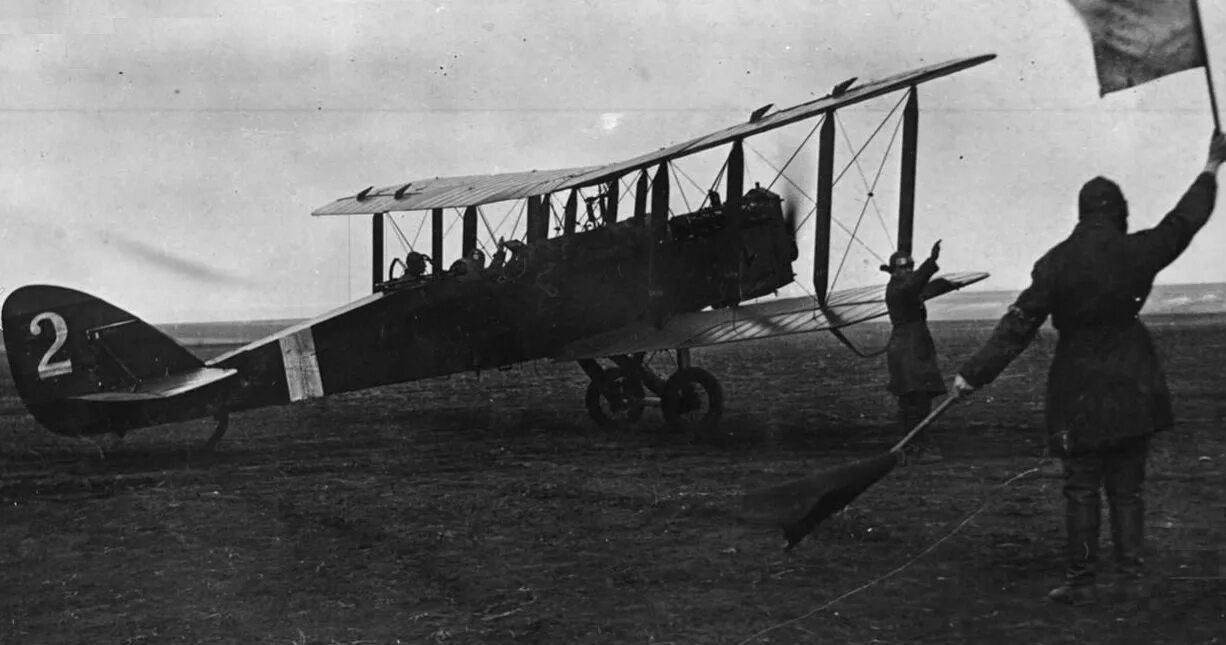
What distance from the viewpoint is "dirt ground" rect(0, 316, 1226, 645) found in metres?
4.94

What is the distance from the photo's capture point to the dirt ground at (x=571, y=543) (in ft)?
16.2

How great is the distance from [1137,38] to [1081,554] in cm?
237

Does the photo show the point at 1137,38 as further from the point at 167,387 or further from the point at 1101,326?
the point at 167,387

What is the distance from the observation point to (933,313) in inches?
3927

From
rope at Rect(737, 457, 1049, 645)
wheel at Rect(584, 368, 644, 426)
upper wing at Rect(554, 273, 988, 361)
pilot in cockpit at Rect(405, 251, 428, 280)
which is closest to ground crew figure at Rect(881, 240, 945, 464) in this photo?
rope at Rect(737, 457, 1049, 645)

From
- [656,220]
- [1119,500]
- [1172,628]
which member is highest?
[656,220]

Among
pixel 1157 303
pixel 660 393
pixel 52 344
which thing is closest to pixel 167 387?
pixel 52 344

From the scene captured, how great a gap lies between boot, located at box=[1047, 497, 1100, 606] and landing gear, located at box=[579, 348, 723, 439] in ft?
19.4

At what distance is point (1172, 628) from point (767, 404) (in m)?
10.1

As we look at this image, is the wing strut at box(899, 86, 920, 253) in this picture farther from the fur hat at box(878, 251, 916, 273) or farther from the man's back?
the man's back

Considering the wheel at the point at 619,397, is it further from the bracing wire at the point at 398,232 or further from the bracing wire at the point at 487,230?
the bracing wire at the point at 398,232

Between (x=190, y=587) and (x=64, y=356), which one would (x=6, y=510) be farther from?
(x=190, y=587)

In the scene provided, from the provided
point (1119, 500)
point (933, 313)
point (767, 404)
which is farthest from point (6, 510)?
point (933, 313)

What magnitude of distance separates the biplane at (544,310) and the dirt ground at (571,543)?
2.10 ft
